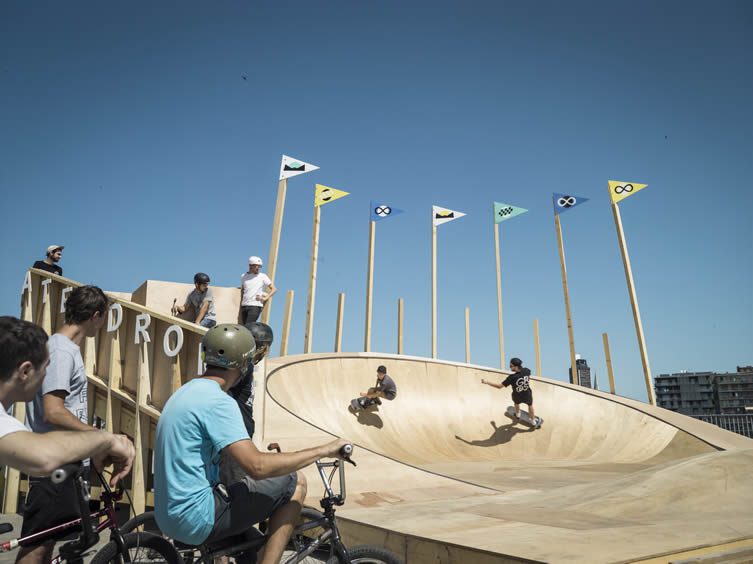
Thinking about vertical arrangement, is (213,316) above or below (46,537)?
above

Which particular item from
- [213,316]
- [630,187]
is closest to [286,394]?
[213,316]

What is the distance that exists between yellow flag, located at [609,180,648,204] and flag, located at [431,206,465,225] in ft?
18.1

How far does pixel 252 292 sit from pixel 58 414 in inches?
227

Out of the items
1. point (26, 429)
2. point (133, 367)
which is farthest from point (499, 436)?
point (26, 429)

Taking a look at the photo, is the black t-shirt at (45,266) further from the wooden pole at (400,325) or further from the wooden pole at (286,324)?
the wooden pole at (400,325)

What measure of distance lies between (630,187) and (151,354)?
15382 millimetres

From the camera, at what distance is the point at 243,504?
7.41 ft

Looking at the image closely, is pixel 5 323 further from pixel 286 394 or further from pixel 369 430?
pixel 369 430

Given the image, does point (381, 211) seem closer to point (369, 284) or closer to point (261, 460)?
point (369, 284)

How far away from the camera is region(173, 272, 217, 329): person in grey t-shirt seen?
772cm

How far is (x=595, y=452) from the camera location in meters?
11.7

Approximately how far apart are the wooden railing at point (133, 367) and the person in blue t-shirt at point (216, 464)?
125 inches

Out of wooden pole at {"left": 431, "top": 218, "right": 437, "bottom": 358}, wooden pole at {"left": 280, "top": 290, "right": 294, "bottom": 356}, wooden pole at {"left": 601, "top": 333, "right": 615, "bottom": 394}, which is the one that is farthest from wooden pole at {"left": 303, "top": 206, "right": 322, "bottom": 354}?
wooden pole at {"left": 601, "top": 333, "right": 615, "bottom": 394}

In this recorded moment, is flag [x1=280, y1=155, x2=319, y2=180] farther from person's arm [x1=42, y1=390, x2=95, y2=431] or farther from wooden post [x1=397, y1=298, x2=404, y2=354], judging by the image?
person's arm [x1=42, y1=390, x2=95, y2=431]
